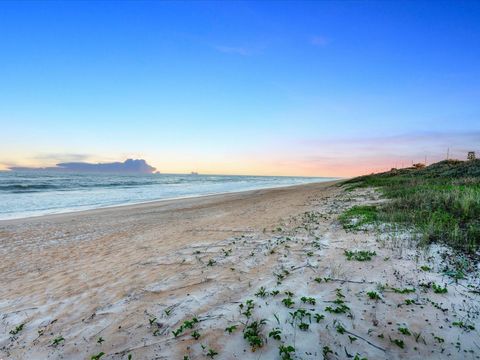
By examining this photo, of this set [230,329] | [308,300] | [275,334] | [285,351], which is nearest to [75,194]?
[230,329]

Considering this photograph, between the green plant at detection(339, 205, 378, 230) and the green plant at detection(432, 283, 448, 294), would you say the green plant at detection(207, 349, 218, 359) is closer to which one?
the green plant at detection(432, 283, 448, 294)

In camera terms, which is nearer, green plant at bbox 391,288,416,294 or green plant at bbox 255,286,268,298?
green plant at bbox 391,288,416,294

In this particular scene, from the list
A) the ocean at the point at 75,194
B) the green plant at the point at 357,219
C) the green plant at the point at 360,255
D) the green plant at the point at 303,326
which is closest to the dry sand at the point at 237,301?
the green plant at the point at 303,326

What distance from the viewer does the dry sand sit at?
3.71 meters

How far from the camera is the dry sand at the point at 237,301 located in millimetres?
3715

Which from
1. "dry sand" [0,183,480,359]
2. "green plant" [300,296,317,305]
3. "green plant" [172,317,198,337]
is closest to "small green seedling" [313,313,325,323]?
"dry sand" [0,183,480,359]

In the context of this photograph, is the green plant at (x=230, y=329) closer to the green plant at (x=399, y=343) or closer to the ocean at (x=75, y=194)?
A: the green plant at (x=399, y=343)

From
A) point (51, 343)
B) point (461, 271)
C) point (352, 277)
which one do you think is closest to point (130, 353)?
point (51, 343)

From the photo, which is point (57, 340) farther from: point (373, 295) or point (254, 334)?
point (373, 295)

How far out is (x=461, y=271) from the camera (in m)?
5.15

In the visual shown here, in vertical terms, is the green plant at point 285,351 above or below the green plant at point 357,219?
below

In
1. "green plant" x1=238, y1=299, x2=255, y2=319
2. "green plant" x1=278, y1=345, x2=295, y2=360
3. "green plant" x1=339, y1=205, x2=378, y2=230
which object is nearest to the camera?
"green plant" x1=278, y1=345, x2=295, y2=360

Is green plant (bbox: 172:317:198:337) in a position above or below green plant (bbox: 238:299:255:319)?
below

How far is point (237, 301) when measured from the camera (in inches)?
193
